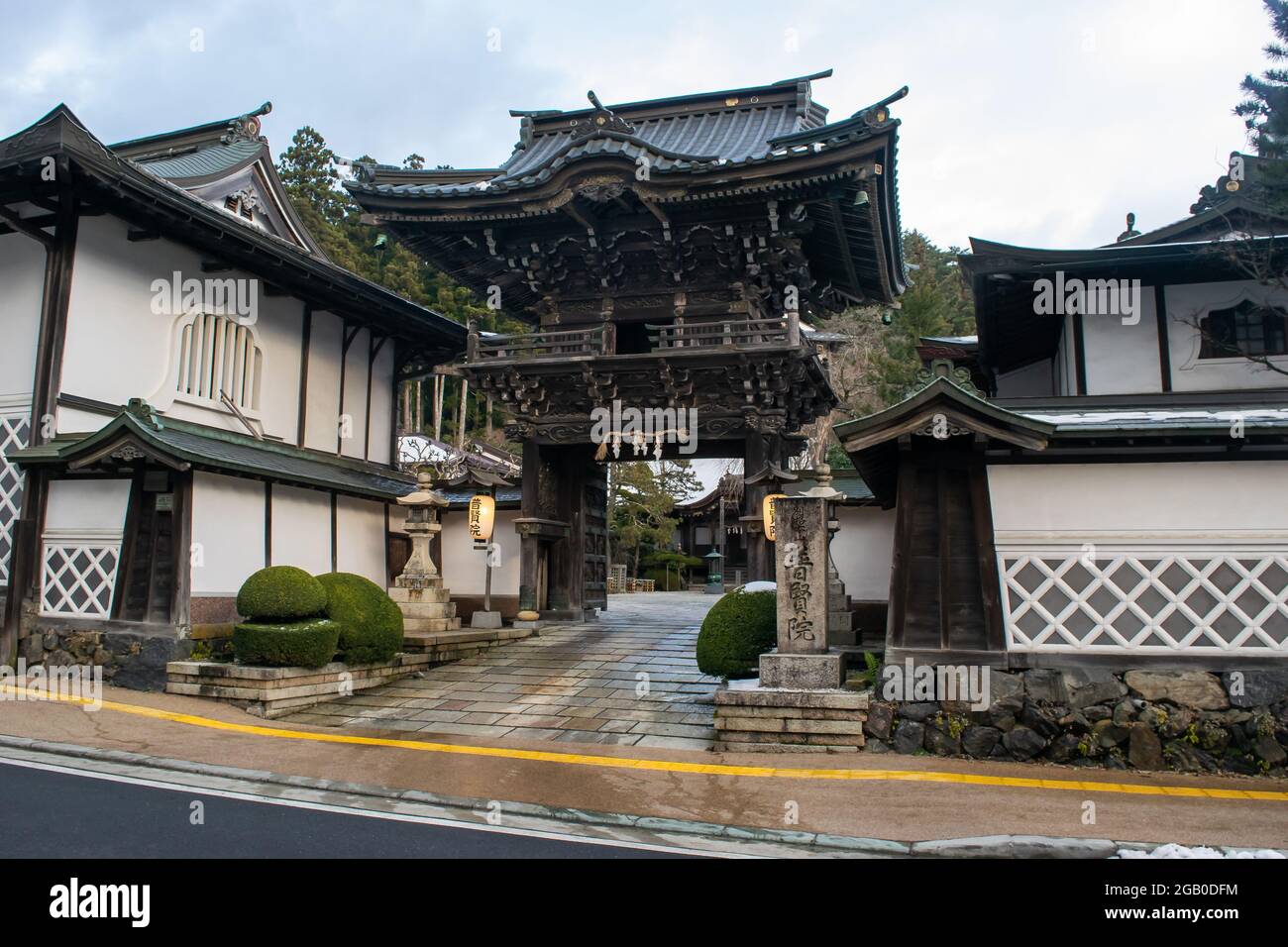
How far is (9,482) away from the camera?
1400 cm

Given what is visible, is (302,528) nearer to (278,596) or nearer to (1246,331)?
(278,596)

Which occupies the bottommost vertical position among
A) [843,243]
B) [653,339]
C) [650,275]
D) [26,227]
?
[653,339]

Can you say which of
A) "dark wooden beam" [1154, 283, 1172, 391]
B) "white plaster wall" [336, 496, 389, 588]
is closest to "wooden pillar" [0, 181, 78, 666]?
"white plaster wall" [336, 496, 389, 588]

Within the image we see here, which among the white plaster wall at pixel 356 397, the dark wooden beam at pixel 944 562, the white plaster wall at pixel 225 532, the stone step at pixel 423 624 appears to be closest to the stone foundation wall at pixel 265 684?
the white plaster wall at pixel 225 532

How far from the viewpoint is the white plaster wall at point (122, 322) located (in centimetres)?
1398

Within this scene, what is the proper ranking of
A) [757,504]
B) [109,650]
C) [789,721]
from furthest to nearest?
[757,504] → [109,650] → [789,721]

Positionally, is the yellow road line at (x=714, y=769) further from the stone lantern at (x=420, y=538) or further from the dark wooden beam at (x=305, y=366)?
the dark wooden beam at (x=305, y=366)

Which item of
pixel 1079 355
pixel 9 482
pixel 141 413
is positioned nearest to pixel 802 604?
pixel 1079 355

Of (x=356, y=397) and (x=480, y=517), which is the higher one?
(x=356, y=397)

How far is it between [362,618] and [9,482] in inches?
258

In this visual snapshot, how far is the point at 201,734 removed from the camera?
393 inches

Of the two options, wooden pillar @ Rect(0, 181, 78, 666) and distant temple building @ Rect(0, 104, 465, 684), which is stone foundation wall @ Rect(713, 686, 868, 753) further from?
wooden pillar @ Rect(0, 181, 78, 666)

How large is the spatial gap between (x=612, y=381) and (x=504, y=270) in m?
4.31
